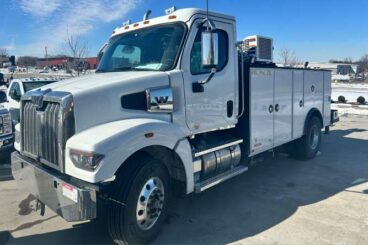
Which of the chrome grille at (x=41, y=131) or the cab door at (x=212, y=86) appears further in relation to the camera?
the cab door at (x=212, y=86)

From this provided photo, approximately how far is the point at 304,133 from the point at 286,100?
1.29 m

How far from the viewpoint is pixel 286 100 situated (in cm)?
691

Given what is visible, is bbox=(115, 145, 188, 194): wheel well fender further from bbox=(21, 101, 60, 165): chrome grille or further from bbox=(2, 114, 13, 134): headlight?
bbox=(2, 114, 13, 134): headlight

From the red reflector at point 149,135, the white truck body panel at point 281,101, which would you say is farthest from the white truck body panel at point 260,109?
the red reflector at point 149,135

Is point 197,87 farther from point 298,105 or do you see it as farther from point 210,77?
point 298,105

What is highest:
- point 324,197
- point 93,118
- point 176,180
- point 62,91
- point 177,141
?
point 62,91

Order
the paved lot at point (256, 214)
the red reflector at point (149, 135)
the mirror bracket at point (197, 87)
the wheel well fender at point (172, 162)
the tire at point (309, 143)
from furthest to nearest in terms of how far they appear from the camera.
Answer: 1. the tire at point (309, 143)
2. the mirror bracket at point (197, 87)
3. the paved lot at point (256, 214)
4. the wheel well fender at point (172, 162)
5. the red reflector at point (149, 135)

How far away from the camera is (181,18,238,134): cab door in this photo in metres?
4.71

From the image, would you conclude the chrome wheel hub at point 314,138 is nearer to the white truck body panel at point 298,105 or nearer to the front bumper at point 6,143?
the white truck body panel at point 298,105

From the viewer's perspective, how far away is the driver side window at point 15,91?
34.2ft

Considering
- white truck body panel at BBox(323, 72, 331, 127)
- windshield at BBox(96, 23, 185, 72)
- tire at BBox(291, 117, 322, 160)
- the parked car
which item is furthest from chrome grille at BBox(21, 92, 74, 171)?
white truck body panel at BBox(323, 72, 331, 127)

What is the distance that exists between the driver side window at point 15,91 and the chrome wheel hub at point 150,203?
776 cm

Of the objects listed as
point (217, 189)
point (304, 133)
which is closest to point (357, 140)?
point (304, 133)

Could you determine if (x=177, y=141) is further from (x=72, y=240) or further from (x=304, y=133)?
(x=304, y=133)
